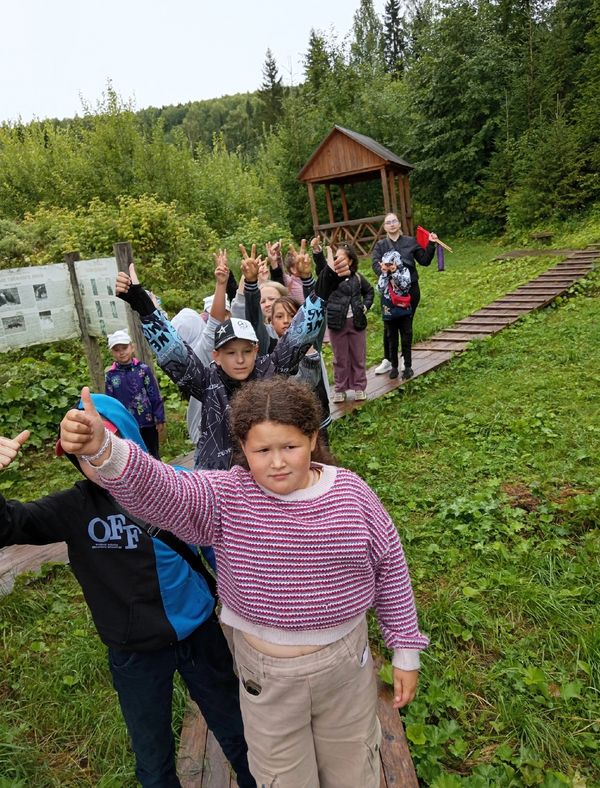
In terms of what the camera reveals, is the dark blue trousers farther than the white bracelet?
Yes

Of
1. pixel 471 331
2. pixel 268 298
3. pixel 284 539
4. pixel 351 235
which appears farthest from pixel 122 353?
pixel 351 235

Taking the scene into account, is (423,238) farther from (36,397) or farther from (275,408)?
(275,408)

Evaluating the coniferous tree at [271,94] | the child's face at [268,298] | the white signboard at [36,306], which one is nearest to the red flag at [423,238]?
the child's face at [268,298]

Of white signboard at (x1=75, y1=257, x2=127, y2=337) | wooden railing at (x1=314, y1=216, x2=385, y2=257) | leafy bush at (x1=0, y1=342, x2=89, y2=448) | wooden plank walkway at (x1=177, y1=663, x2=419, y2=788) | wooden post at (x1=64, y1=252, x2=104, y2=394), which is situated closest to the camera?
wooden plank walkway at (x1=177, y1=663, x2=419, y2=788)

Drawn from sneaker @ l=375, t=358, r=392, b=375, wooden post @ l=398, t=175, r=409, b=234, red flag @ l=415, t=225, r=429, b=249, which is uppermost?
wooden post @ l=398, t=175, r=409, b=234

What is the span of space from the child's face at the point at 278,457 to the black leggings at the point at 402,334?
4.70m

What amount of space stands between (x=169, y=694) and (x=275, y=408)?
1.03 m

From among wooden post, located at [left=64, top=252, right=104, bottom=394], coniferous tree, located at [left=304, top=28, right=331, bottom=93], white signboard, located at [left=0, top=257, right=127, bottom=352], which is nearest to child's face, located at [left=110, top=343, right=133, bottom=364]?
white signboard, located at [left=0, top=257, right=127, bottom=352]

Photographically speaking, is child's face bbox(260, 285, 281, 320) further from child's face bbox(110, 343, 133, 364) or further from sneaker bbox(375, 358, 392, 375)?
sneaker bbox(375, 358, 392, 375)

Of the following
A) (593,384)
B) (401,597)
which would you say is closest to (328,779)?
(401,597)

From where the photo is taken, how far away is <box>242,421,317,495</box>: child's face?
1374mm

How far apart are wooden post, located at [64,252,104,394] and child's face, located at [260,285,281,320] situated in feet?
A: 7.38

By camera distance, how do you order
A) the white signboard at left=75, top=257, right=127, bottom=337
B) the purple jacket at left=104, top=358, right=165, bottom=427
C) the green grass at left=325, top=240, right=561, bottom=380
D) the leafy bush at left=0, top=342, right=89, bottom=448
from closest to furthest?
the purple jacket at left=104, top=358, right=165, bottom=427, the white signboard at left=75, top=257, right=127, bottom=337, the leafy bush at left=0, top=342, right=89, bottom=448, the green grass at left=325, top=240, right=561, bottom=380

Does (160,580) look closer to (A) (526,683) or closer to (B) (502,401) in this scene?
(A) (526,683)
